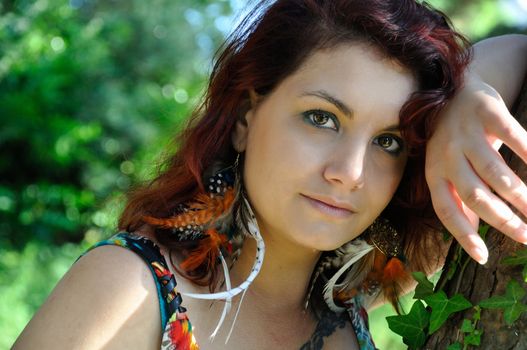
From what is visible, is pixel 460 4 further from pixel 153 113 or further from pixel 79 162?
pixel 79 162

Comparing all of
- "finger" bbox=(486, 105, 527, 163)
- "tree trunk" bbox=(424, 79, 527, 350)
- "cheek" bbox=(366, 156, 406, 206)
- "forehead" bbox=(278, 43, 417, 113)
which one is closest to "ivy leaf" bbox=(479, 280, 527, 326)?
"tree trunk" bbox=(424, 79, 527, 350)

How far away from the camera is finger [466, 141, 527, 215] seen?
5.53 feet

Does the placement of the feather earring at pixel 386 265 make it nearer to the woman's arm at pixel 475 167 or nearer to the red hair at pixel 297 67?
the red hair at pixel 297 67

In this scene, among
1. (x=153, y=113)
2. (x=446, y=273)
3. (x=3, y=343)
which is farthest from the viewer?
(x=153, y=113)

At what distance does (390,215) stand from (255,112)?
0.51 metres

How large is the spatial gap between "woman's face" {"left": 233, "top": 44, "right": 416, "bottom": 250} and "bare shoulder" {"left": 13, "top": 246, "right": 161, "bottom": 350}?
0.38 metres

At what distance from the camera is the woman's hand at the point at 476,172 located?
169cm

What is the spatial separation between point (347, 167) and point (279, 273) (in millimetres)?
486

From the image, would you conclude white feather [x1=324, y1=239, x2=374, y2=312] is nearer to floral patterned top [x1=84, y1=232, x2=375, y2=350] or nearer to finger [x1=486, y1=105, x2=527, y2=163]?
floral patterned top [x1=84, y1=232, x2=375, y2=350]

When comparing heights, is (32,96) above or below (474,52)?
below

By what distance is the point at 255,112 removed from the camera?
2.13 meters

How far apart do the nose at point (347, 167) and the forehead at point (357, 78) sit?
10 centimetres

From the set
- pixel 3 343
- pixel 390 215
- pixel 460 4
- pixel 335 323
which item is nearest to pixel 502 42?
pixel 390 215

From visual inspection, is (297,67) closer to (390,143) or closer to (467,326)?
(390,143)
